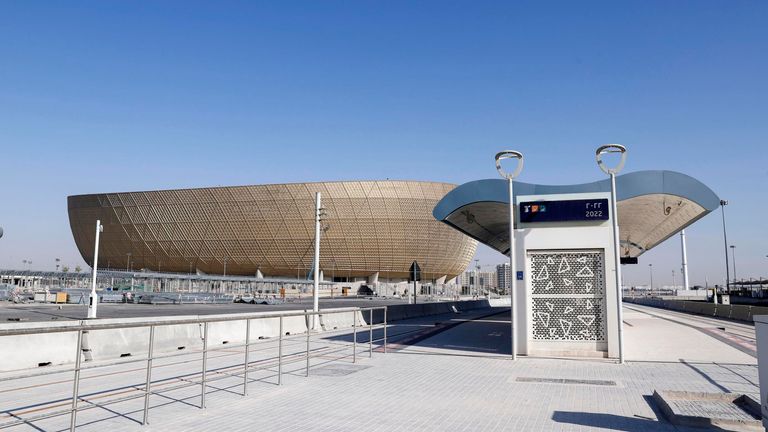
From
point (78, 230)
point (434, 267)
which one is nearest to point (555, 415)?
point (434, 267)

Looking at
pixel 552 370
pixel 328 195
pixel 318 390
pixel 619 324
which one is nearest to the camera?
pixel 318 390

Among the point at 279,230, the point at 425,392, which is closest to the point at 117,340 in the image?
the point at 425,392

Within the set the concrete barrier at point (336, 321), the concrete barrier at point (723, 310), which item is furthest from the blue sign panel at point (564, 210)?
the concrete barrier at point (723, 310)

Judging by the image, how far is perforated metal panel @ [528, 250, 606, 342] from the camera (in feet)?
47.9

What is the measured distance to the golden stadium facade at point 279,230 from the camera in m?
105

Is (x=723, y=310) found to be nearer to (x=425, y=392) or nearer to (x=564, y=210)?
(x=564, y=210)

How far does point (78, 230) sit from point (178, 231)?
31.2m

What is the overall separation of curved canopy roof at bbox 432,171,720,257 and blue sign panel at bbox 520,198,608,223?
167 centimetres

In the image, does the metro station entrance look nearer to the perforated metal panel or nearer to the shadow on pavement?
the perforated metal panel

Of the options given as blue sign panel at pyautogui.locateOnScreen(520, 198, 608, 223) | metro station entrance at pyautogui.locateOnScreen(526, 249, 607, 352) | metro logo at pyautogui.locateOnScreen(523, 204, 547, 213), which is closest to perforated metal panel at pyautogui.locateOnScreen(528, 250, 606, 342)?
metro station entrance at pyautogui.locateOnScreen(526, 249, 607, 352)

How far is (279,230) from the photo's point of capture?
108562 mm

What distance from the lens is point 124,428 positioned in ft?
22.2

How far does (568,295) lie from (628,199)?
3.97m

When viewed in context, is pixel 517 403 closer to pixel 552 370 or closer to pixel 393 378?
pixel 393 378
